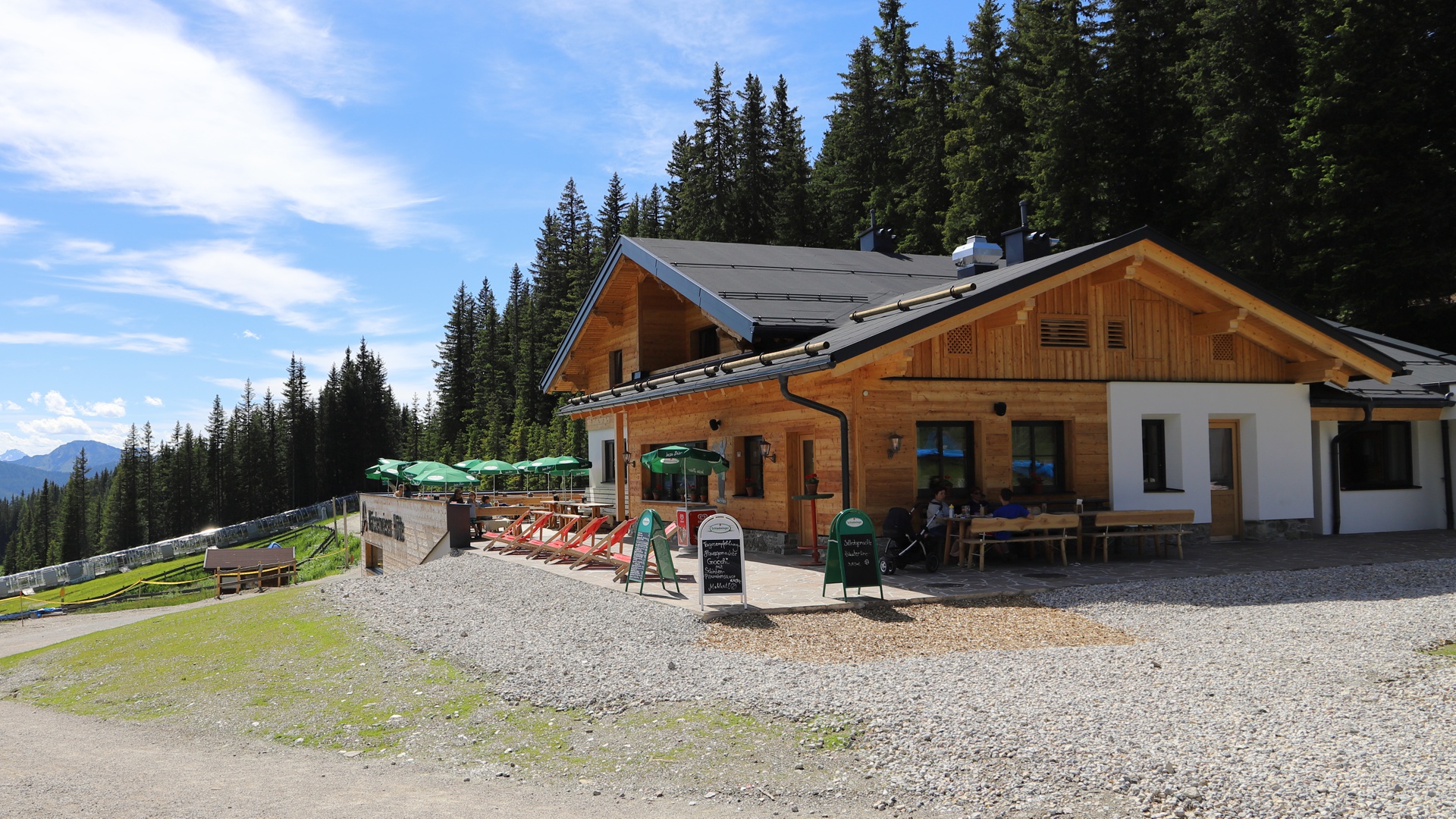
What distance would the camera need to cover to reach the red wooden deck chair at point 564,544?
53.7 ft

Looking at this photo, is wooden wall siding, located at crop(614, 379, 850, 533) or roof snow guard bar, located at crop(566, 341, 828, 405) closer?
roof snow guard bar, located at crop(566, 341, 828, 405)

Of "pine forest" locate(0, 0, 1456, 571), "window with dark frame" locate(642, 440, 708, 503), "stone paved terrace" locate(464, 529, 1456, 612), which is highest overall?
"pine forest" locate(0, 0, 1456, 571)

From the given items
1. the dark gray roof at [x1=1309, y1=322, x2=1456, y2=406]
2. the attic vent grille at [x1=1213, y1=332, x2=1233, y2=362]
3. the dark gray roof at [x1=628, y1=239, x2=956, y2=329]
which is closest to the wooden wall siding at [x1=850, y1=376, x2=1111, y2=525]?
the attic vent grille at [x1=1213, y1=332, x2=1233, y2=362]

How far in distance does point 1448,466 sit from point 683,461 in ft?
47.7

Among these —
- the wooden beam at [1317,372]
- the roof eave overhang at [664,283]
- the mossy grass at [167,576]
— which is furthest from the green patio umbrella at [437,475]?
the wooden beam at [1317,372]

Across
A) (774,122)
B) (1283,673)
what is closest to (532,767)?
(1283,673)

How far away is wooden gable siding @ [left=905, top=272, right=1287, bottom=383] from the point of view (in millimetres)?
14656

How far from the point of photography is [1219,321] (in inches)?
621

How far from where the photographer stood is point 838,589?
1157 centimetres

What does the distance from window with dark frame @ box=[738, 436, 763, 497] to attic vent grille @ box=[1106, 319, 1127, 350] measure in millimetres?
6063

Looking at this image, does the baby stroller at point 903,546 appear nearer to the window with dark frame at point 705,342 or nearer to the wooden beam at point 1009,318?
the wooden beam at point 1009,318

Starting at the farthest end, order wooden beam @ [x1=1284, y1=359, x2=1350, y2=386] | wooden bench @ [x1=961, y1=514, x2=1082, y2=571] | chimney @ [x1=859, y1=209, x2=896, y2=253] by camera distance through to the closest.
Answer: chimney @ [x1=859, y1=209, x2=896, y2=253] → wooden beam @ [x1=1284, y1=359, x2=1350, y2=386] → wooden bench @ [x1=961, y1=514, x2=1082, y2=571]

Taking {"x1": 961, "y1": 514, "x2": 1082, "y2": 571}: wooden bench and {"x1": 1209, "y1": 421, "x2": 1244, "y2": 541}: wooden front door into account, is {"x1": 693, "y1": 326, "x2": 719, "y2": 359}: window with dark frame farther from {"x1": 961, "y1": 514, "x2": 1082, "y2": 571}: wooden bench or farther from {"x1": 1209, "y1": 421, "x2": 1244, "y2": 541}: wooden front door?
{"x1": 1209, "y1": 421, "x2": 1244, "y2": 541}: wooden front door

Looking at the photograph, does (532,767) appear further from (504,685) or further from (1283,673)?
(1283,673)
